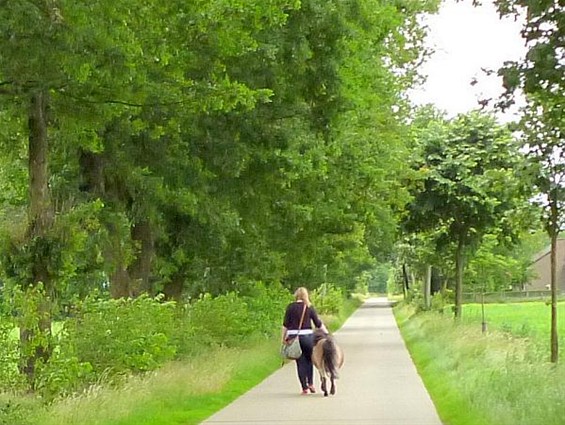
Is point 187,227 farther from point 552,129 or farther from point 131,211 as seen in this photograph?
point 552,129

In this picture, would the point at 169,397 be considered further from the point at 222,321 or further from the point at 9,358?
the point at 222,321

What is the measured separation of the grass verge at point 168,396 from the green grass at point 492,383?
3.27 metres

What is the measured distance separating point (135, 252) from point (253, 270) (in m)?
9.27

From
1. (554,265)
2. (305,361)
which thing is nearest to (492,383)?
(554,265)

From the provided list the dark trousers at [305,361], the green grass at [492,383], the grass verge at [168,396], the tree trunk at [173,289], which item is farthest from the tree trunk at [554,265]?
the tree trunk at [173,289]

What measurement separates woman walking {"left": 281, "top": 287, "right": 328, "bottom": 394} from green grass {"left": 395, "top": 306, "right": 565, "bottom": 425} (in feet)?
6.52

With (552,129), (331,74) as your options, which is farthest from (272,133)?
(552,129)

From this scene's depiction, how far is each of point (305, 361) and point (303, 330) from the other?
50 centimetres

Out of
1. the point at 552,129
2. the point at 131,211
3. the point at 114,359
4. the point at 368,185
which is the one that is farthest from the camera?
the point at 368,185

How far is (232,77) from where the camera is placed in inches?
652

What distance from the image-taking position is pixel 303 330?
57.6 feet

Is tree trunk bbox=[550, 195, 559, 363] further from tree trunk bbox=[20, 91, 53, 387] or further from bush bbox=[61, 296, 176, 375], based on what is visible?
tree trunk bbox=[20, 91, 53, 387]

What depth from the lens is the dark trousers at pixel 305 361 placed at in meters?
17.4

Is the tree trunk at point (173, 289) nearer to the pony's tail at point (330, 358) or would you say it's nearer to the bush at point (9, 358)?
the pony's tail at point (330, 358)
